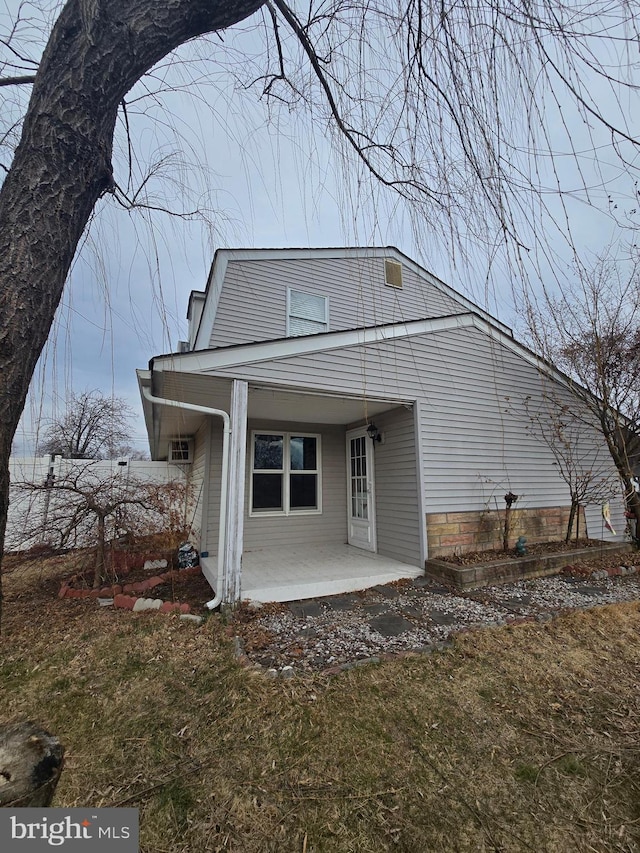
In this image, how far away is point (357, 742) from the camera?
2062mm

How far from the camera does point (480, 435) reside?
6113mm

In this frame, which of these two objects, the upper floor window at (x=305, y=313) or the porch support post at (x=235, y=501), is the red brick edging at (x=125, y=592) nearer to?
the porch support post at (x=235, y=501)

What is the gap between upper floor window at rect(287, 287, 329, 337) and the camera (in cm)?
Answer: 777

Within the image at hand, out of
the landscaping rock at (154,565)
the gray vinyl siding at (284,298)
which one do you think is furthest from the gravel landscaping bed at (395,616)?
the gray vinyl siding at (284,298)

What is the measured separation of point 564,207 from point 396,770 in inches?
109

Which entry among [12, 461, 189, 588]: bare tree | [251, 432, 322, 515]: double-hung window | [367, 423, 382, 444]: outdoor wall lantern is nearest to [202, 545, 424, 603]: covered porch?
[251, 432, 322, 515]: double-hung window

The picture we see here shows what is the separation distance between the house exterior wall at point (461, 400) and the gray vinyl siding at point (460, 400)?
0.05 feet

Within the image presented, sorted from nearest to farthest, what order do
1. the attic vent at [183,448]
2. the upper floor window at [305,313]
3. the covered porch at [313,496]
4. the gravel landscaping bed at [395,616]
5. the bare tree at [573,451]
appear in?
the gravel landscaping bed at [395,616] < the covered porch at [313,496] < the bare tree at [573,451] < the upper floor window at [305,313] < the attic vent at [183,448]

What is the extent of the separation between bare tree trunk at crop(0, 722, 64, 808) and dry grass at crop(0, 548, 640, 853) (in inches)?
39.4

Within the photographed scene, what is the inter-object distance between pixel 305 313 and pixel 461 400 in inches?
154

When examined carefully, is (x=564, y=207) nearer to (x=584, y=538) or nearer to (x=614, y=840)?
(x=614, y=840)

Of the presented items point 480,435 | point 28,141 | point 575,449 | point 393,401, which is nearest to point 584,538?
point 575,449

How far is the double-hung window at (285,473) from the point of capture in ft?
22.0

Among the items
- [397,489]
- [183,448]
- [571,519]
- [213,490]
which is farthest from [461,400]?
[183,448]
